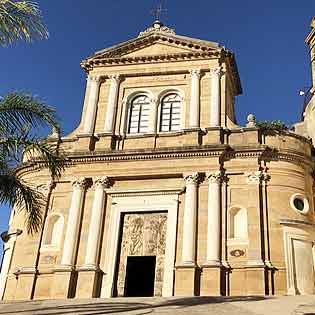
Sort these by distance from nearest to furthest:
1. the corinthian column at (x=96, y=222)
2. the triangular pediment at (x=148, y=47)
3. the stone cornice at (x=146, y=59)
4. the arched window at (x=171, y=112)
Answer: the corinthian column at (x=96, y=222) < the arched window at (x=171, y=112) < the stone cornice at (x=146, y=59) < the triangular pediment at (x=148, y=47)

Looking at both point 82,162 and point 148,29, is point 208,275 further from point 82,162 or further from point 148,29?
point 148,29

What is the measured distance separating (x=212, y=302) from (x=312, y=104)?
13.2 meters

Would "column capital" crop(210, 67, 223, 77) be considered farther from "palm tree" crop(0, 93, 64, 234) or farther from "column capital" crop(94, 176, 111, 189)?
"palm tree" crop(0, 93, 64, 234)

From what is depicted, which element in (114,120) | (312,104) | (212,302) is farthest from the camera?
(312,104)

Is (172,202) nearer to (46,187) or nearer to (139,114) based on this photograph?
(139,114)

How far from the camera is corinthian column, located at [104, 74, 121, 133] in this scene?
24219 millimetres

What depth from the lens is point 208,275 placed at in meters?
19.8

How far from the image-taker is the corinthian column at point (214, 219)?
20203 millimetres

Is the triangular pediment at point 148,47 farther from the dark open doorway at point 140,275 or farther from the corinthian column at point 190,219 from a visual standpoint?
the dark open doorway at point 140,275

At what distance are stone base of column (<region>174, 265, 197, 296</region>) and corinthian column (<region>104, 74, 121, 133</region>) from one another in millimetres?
7032

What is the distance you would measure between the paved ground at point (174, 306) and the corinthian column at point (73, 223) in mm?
3341

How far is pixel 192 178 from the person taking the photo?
21.8 meters

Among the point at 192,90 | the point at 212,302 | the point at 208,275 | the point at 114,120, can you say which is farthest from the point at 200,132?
the point at 212,302

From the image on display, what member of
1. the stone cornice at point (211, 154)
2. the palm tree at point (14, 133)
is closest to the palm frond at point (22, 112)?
the palm tree at point (14, 133)
